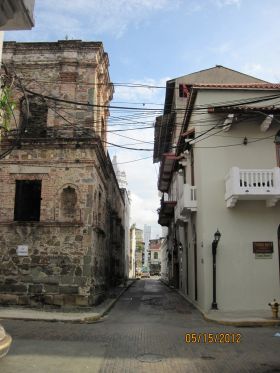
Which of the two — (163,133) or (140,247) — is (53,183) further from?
(140,247)

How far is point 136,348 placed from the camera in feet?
32.4

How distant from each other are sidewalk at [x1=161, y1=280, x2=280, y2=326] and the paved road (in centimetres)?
39

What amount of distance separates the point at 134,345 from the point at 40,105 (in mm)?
11892

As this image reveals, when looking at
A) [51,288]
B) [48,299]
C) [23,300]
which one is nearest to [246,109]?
[51,288]

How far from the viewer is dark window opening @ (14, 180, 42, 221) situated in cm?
1769

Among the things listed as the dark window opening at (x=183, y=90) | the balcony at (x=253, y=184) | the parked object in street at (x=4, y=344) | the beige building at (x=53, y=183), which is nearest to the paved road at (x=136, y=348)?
the beige building at (x=53, y=183)

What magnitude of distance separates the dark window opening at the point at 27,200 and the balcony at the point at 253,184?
7492 mm

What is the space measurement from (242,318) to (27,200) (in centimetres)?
938

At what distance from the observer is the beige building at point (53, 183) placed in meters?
16.8

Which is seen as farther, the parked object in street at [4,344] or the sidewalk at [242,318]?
the sidewalk at [242,318]

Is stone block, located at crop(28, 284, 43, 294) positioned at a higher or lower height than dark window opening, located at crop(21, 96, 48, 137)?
lower

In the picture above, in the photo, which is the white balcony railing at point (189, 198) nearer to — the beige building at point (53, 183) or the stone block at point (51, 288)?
the beige building at point (53, 183)

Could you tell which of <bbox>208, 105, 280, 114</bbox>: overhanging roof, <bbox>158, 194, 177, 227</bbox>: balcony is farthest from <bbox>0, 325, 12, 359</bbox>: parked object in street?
<bbox>158, 194, 177, 227</bbox>: balcony

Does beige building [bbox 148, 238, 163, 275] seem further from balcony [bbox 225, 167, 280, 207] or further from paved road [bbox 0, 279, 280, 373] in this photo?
paved road [bbox 0, 279, 280, 373]
